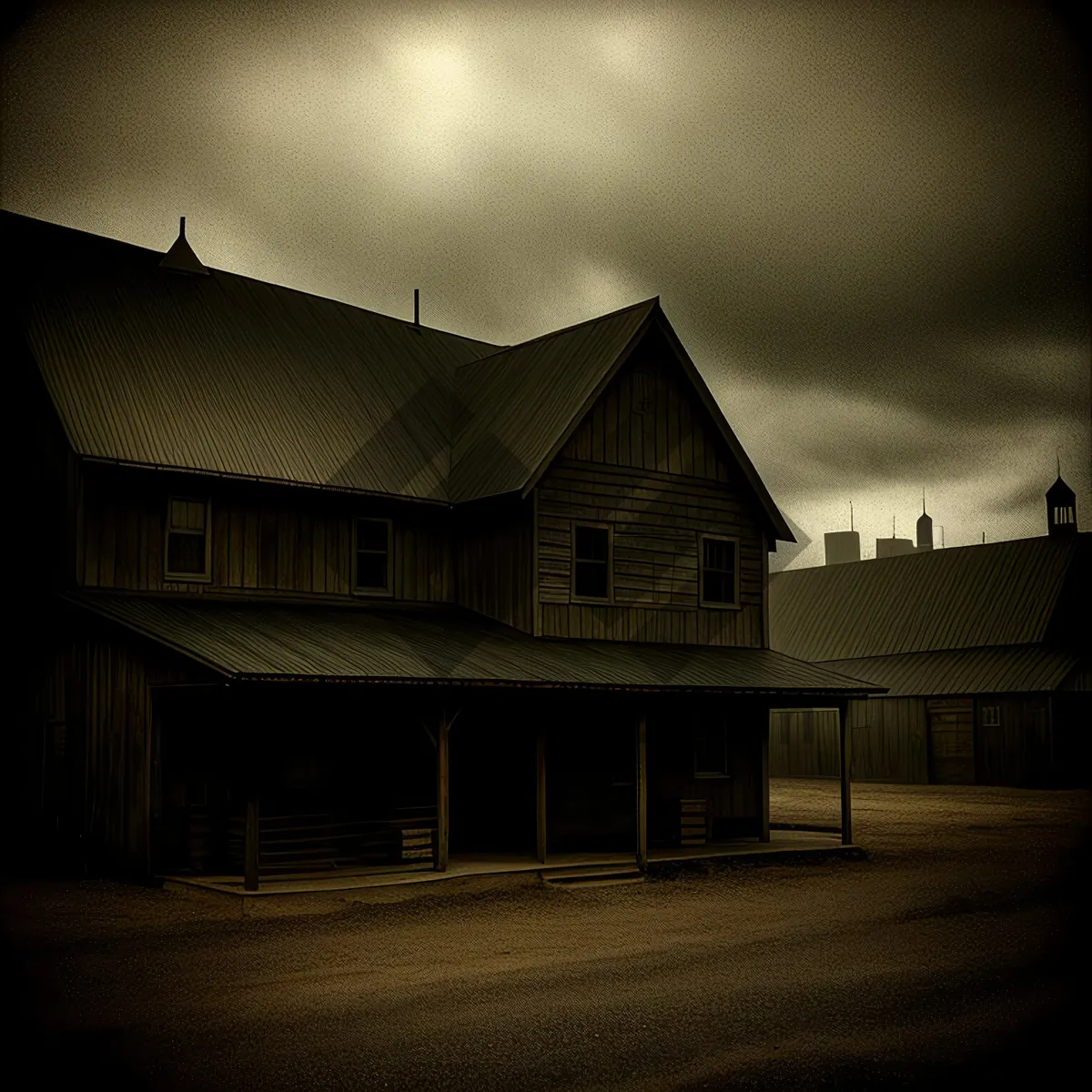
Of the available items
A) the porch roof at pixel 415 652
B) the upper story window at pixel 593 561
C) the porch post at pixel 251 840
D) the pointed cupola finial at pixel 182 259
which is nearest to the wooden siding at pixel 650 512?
the upper story window at pixel 593 561

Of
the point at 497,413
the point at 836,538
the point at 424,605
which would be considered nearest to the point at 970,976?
the point at 424,605

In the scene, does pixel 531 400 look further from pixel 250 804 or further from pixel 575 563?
pixel 250 804

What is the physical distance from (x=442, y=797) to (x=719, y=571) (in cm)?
913

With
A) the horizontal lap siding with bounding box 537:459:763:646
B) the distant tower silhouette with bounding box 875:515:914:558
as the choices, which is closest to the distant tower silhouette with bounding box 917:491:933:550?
the distant tower silhouette with bounding box 875:515:914:558

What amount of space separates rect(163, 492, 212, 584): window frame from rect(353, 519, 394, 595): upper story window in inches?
114

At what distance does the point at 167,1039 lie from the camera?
10031 millimetres

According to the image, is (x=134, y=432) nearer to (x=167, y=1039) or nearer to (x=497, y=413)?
(x=497, y=413)

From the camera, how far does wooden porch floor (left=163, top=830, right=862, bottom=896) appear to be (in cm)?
1809

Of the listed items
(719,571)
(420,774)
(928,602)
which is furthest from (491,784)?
(928,602)

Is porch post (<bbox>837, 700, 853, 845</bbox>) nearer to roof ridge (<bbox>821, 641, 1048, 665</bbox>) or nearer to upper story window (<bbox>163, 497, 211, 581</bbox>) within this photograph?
upper story window (<bbox>163, 497, 211, 581</bbox>)

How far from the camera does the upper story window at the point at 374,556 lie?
78.6ft

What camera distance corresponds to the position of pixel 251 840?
17.7 metres

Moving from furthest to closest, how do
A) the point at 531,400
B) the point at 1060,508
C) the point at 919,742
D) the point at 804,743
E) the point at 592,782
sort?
1. the point at 1060,508
2. the point at 804,743
3. the point at 919,742
4. the point at 531,400
5. the point at 592,782

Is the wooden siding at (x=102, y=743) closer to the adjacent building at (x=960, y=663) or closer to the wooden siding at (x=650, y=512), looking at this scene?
the wooden siding at (x=650, y=512)
